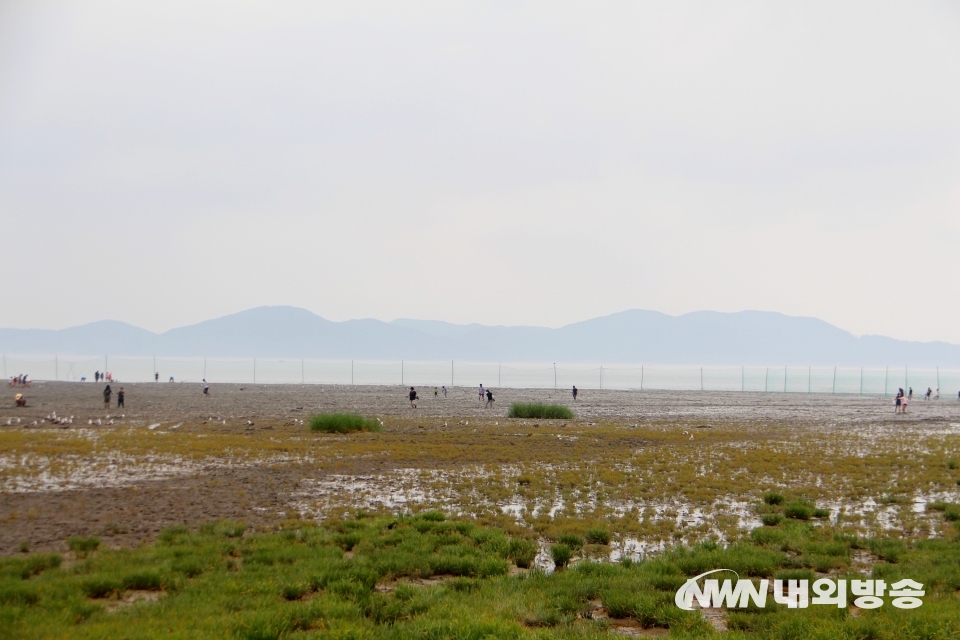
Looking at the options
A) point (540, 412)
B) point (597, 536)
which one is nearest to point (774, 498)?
point (597, 536)

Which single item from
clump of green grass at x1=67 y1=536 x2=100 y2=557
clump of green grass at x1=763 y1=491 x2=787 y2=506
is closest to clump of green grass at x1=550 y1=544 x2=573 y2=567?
clump of green grass at x1=763 y1=491 x2=787 y2=506

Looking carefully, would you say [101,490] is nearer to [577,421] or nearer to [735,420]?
[577,421]

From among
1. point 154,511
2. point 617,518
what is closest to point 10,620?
point 154,511

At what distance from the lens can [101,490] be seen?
16078 millimetres

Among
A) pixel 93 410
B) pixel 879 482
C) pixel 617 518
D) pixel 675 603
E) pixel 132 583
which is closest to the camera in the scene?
pixel 675 603

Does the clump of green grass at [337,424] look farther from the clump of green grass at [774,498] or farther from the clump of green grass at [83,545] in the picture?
the clump of green grass at [83,545]

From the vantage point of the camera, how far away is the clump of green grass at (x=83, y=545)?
1059 cm

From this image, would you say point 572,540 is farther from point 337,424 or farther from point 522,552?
point 337,424

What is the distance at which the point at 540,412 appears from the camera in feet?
139

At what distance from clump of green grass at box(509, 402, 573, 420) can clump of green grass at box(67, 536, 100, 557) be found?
32.3 m

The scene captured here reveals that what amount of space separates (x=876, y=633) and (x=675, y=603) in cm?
205

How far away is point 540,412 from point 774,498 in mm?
27431

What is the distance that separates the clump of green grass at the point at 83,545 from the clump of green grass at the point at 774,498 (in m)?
12.9

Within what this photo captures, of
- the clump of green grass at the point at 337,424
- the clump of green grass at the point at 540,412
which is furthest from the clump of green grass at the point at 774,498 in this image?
the clump of green grass at the point at 540,412
